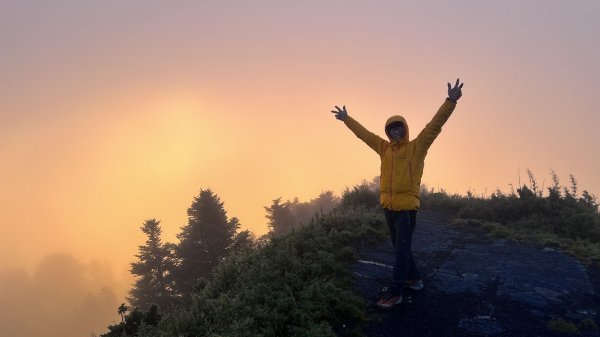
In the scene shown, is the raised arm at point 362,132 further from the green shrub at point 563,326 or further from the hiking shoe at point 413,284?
the green shrub at point 563,326

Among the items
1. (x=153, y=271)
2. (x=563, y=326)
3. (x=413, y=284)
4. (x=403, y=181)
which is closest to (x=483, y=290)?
(x=413, y=284)

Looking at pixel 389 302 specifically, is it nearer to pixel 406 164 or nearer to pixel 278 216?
pixel 406 164

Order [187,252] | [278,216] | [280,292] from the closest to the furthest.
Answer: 1. [280,292]
2. [187,252]
3. [278,216]

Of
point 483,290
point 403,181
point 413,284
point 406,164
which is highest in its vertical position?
point 406,164

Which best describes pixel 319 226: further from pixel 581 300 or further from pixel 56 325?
pixel 56 325

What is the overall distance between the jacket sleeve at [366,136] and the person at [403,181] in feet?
0.40

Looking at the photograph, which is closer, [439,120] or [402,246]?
[439,120]

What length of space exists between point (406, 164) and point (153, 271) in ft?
77.8

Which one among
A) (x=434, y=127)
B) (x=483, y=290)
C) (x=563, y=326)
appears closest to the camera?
(x=563, y=326)

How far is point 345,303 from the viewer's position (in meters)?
6.37

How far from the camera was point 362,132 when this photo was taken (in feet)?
25.6

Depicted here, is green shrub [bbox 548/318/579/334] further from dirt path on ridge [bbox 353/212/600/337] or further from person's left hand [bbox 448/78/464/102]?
person's left hand [bbox 448/78/464/102]

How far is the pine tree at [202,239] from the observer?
79.2 ft

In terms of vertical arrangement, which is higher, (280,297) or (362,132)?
(362,132)
